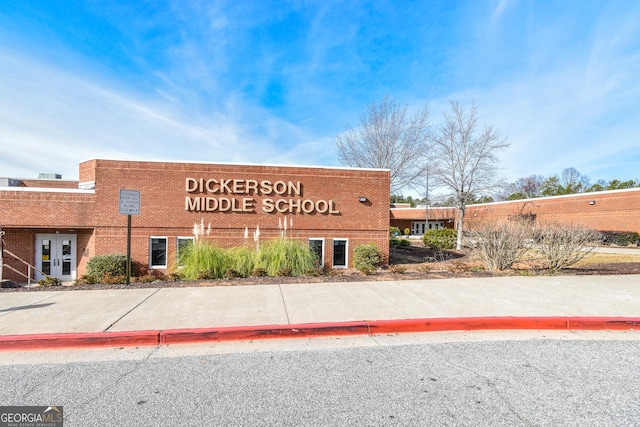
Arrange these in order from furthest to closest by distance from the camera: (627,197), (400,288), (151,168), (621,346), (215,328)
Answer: (627,197) → (151,168) → (400,288) → (215,328) → (621,346)

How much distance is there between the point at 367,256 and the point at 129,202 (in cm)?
961

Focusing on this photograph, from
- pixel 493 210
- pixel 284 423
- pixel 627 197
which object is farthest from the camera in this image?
pixel 493 210

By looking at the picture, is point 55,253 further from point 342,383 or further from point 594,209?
point 594,209

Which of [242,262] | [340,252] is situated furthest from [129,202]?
[340,252]

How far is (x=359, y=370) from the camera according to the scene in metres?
3.91

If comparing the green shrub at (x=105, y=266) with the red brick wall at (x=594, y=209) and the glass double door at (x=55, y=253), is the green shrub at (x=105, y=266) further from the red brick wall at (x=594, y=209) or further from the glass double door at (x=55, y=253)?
the red brick wall at (x=594, y=209)

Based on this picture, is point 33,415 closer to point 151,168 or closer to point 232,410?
point 232,410

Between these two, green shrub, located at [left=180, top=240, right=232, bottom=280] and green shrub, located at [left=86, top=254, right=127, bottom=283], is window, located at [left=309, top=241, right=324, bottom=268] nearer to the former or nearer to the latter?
green shrub, located at [left=180, top=240, right=232, bottom=280]

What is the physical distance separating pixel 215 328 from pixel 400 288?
15.1 feet

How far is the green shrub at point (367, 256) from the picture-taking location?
581 inches

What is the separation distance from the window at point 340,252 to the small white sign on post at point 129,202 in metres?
8.75

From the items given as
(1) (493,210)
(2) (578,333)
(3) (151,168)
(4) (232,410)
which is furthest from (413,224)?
(4) (232,410)

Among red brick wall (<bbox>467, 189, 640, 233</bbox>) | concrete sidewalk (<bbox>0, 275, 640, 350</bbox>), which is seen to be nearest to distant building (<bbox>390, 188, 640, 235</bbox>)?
red brick wall (<bbox>467, 189, 640, 233</bbox>)

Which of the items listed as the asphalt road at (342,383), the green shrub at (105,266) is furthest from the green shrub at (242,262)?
the asphalt road at (342,383)
